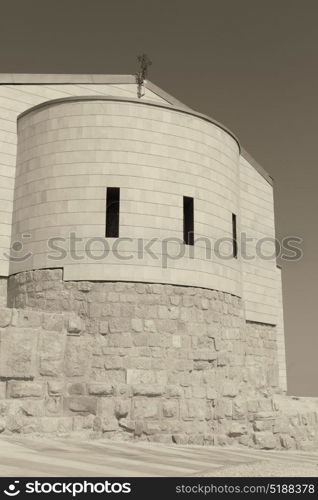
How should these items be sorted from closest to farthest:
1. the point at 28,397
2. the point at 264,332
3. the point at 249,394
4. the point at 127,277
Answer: the point at 28,397, the point at 127,277, the point at 249,394, the point at 264,332

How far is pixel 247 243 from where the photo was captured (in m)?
18.9

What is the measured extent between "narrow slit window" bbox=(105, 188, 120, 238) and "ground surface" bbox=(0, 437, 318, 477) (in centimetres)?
524

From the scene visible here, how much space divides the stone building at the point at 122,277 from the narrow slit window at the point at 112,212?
5cm

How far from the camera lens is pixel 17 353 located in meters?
11.9

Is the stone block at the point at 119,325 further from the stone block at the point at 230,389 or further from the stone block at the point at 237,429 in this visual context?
the stone block at the point at 237,429

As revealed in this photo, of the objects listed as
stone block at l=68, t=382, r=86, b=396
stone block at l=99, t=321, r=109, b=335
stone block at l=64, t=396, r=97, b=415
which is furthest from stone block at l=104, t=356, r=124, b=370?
stone block at l=64, t=396, r=97, b=415

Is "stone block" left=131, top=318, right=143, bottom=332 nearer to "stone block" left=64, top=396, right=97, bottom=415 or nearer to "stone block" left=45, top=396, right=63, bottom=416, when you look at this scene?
"stone block" left=64, top=396, right=97, bottom=415

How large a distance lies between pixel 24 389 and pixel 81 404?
1365mm

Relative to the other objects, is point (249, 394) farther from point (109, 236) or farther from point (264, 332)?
point (109, 236)

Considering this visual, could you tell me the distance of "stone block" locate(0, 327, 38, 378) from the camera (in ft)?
38.4

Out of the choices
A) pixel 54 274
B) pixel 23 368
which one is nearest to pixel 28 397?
pixel 23 368

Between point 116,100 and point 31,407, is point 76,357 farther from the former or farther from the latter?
point 116,100

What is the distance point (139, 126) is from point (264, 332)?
8419mm
